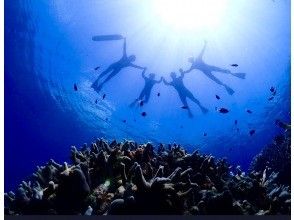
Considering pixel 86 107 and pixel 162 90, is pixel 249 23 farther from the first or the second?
pixel 86 107

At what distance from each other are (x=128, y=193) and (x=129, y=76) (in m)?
19.8

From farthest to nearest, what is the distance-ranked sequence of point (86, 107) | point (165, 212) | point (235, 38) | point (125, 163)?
point (86, 107) < point (235, 38) < point (125, 163) < point (165, 212)

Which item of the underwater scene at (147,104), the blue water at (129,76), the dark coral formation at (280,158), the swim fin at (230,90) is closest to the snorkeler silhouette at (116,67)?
the underwater scene at (147,104)

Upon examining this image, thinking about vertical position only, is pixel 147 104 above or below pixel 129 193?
above

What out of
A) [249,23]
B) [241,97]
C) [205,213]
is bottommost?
[205,213]

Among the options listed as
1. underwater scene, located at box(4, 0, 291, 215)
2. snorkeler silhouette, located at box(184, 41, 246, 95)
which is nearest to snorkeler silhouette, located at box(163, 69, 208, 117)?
underwater scene, located at box(4, 0, 291, 215)

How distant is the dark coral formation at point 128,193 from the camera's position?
4.74 metres

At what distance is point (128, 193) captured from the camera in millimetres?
4750

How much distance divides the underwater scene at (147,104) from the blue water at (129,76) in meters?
0.09

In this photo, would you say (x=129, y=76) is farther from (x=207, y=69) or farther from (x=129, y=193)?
(x=129, y=193)

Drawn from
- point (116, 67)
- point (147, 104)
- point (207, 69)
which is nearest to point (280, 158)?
point (207, 69)

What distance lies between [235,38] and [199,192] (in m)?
14.0

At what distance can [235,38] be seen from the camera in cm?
1792

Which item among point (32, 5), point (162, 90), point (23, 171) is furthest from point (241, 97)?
point (23, 171)
